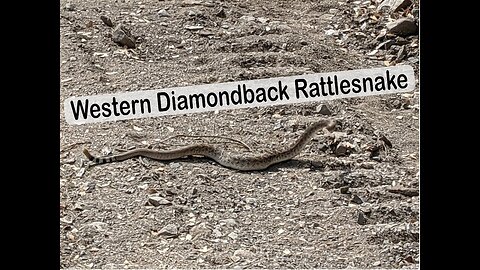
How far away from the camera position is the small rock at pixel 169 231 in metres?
5.30

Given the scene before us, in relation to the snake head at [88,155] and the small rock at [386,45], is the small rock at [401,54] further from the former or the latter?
the snake head at [88,155]

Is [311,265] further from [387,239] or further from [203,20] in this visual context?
[203,20]

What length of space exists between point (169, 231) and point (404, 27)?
3824 mm

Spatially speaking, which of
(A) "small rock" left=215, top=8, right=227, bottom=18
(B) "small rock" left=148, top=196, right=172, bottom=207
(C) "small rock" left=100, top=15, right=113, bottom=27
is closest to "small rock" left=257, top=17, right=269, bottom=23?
(A) "small rock" left=215, top=8, right=227, bottom=18

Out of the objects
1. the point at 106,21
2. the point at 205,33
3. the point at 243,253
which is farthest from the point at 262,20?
the point at 243,253

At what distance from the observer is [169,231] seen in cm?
532

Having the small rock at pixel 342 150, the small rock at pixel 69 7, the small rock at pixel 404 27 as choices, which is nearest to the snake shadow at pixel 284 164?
the small rock at pixel 342 150

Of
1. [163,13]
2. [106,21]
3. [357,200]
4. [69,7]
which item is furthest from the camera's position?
[163,13]

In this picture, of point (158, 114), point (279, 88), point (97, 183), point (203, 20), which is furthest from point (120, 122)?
point (203, 20)

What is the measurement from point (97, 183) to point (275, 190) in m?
1.20

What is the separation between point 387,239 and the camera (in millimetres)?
5277

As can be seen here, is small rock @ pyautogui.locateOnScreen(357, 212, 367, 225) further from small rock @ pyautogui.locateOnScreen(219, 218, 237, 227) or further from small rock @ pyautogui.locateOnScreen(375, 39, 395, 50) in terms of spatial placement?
small rock @ pyautogui.locateOnScreen(375, 39, 395, 50)

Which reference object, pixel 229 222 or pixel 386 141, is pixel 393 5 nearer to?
pixel 386 141

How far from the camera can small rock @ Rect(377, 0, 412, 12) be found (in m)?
8.46
